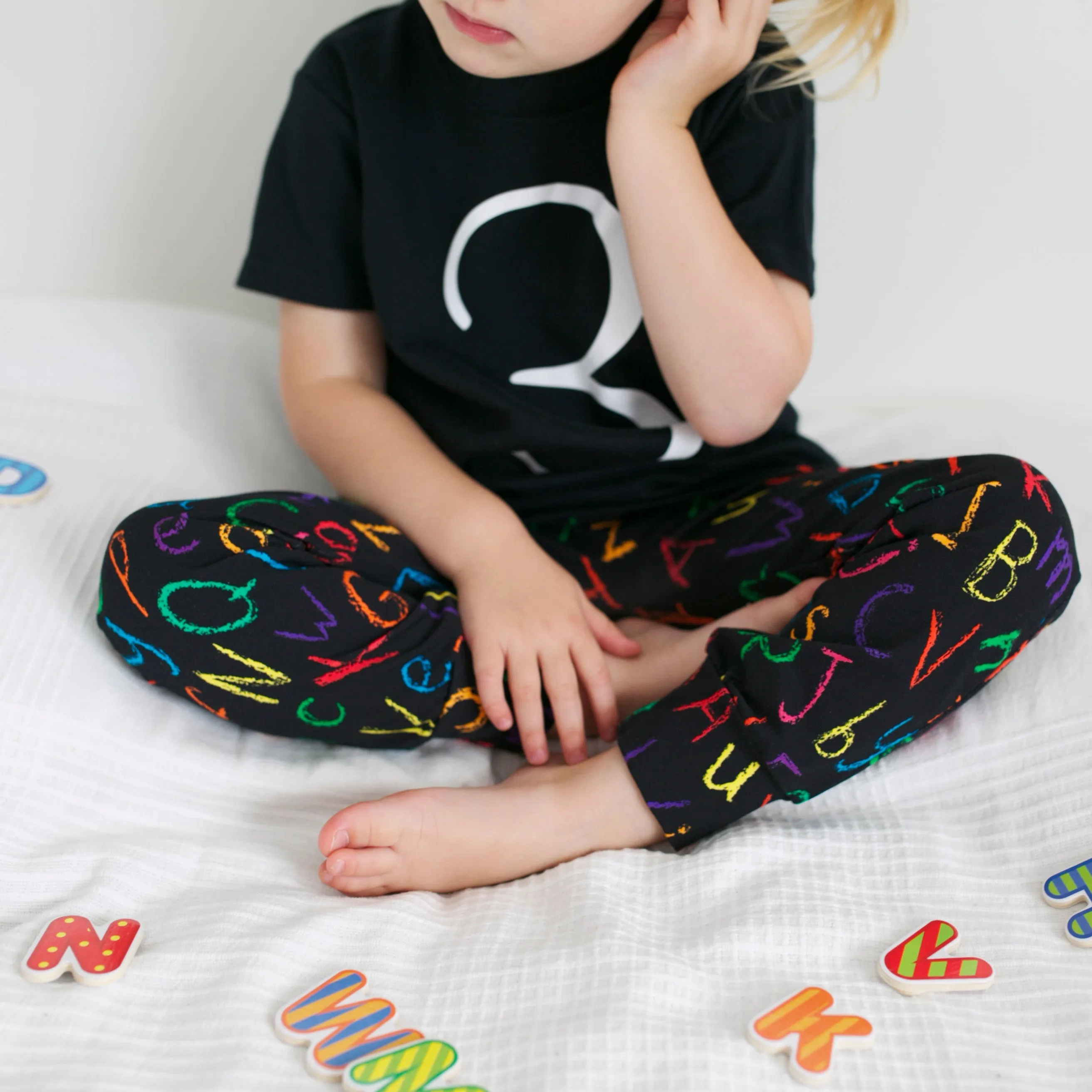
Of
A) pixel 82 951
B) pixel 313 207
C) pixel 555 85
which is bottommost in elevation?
pixel 82 951

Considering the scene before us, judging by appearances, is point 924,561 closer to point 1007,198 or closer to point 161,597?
point 161,597

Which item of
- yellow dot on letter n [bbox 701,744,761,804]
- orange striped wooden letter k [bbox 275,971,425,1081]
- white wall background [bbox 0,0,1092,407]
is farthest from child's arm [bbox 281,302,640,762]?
white wall background [bbox 0,0,1092,407]

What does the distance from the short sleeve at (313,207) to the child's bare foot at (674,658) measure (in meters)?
0.37

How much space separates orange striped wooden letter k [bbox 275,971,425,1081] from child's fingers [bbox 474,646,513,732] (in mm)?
215

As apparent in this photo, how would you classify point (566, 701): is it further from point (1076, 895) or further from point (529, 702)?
point (1076, 895)

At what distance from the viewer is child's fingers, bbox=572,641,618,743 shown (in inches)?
27.0

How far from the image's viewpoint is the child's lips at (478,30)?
0.66 meters

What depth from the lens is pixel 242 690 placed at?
63 cm

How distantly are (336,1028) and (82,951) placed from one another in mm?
132

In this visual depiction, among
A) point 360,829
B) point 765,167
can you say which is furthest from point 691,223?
point 360,829

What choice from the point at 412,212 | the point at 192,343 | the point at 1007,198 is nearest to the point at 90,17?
the point at 192,343

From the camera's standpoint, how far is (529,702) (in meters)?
0.67

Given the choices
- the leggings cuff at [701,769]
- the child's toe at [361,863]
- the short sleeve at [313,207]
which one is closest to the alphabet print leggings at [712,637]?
the leggings cuff at [701,769]

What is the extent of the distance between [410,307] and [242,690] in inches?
12.8
